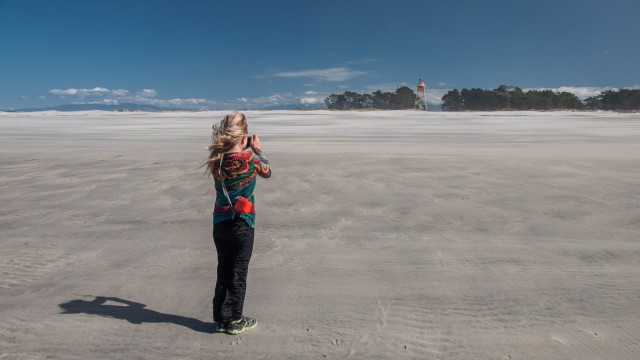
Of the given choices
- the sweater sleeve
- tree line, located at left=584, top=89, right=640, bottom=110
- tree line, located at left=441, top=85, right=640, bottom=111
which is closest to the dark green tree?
tree line, located at left=441, top=85, right=640, bottom=111

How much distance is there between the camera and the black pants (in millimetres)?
3371

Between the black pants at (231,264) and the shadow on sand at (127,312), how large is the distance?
0.25 meters

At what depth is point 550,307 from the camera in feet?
12.4

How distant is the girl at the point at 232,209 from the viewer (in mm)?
3348

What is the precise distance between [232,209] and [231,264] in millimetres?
464

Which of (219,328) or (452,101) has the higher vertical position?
(452,101)

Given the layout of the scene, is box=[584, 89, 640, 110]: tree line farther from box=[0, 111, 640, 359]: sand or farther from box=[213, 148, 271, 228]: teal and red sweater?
box=[213, 148, 271, 228]: teal and red sweater

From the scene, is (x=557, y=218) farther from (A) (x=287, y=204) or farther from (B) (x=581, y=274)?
(A) (x=287, y=204)

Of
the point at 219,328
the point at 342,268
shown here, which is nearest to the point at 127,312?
the point at 219,328

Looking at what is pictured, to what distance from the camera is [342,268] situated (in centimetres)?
474

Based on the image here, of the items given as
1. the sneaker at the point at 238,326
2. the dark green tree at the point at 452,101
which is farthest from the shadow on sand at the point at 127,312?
the dark green tree at the point at 452,101

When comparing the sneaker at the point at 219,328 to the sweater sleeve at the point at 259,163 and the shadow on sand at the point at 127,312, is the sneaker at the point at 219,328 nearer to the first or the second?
the shadow on sand at the point at 127,312

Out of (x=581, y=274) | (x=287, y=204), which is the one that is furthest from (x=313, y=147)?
(x=581, y=274)

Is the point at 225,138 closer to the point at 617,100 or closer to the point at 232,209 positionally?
the point at 232,209
